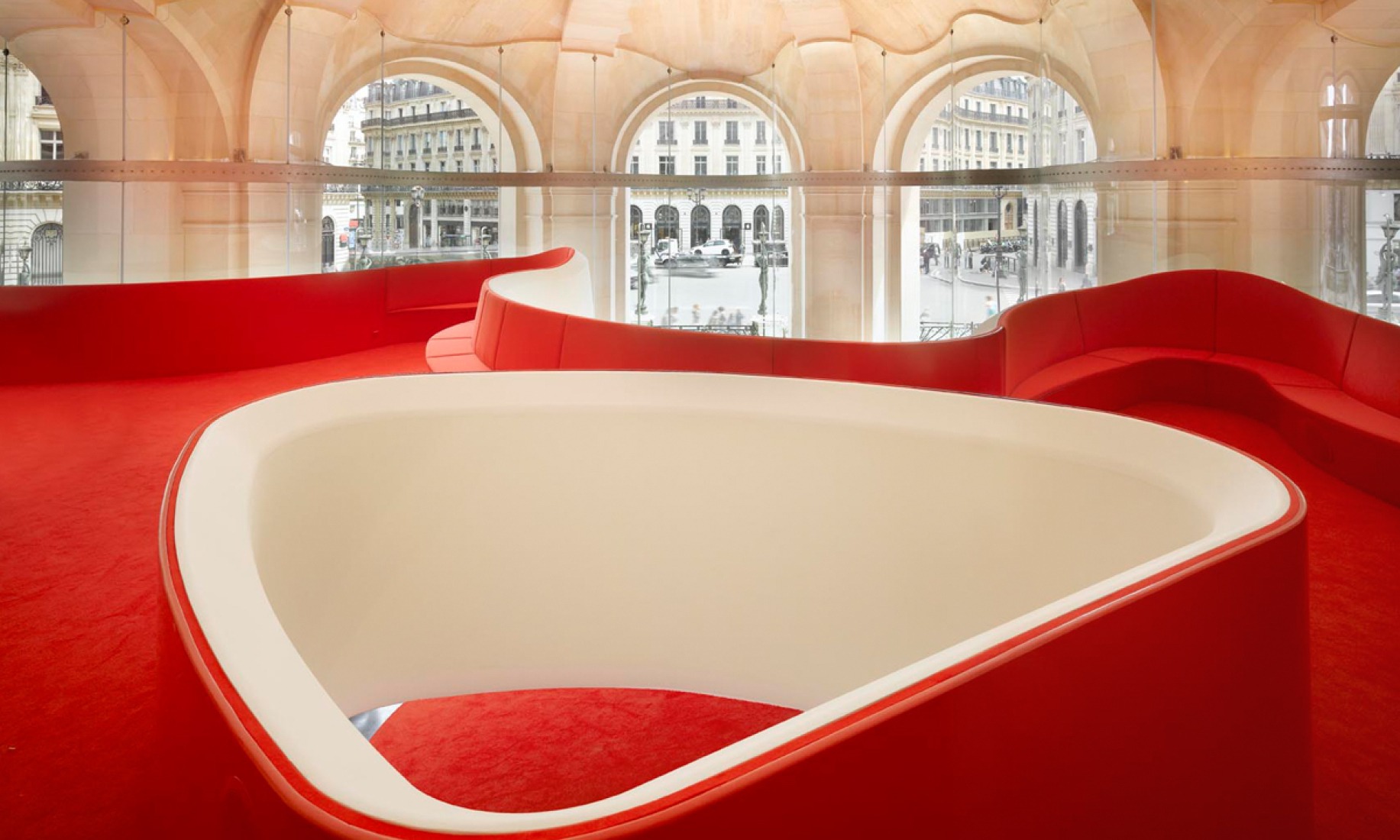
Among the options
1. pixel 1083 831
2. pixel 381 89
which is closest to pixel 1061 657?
pixel 1083 831

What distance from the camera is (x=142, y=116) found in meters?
12.5

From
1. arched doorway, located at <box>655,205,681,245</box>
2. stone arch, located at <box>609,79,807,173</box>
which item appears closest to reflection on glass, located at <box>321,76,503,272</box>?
stone arch, located at <box>609,79,807,173</box>

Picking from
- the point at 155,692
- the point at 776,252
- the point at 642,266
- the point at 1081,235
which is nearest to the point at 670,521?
the point at 155,692

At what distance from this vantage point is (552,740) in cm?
470

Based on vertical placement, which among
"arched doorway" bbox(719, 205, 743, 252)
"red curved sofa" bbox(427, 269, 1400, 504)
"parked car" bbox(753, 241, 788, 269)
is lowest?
"red curved sofa" bbox(427, 269, 1400, 504)

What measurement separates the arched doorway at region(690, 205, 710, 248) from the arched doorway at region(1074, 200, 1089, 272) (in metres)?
6.26

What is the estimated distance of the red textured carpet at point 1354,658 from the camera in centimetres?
267

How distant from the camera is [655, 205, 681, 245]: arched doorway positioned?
18922 millimetres

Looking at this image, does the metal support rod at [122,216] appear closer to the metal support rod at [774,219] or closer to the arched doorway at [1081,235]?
the metal support rod at [774,219]

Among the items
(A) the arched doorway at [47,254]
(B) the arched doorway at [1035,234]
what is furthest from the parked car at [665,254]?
(A) the arched doorway at [47,254]

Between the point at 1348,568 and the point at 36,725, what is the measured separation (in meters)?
5.12

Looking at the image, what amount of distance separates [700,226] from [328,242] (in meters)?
6.54

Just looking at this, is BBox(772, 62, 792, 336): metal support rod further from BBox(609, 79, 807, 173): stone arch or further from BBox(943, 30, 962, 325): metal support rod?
BBox(943, 30, 962, 325): metal support rod

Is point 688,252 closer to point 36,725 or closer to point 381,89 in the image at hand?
point 381,89
